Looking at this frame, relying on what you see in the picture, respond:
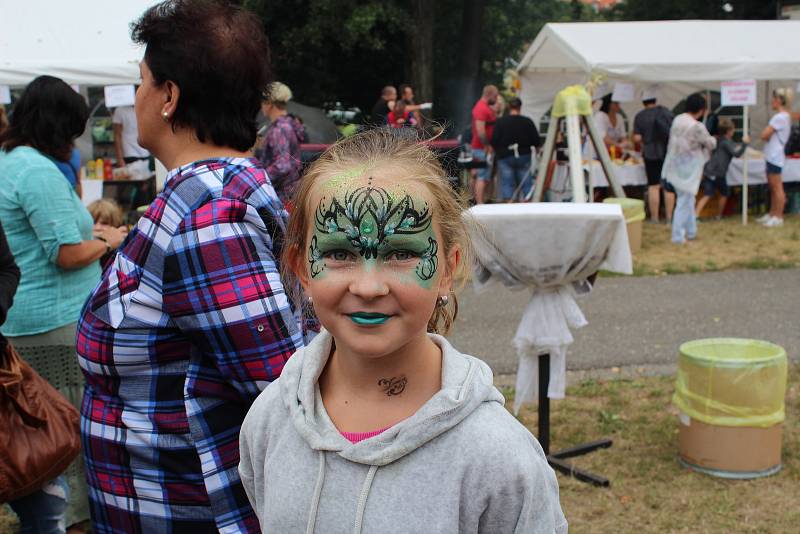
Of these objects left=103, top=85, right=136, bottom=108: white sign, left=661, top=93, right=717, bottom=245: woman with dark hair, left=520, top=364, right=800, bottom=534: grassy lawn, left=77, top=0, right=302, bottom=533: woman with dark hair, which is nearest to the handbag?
left=77, top=0, right=302, bottom=533: woman with dark hair

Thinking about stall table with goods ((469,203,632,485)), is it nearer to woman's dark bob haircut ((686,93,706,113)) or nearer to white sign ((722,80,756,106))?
woman's dark bob haircut ((686,93,706,113))

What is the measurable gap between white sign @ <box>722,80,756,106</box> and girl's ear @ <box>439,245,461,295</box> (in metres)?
12.0

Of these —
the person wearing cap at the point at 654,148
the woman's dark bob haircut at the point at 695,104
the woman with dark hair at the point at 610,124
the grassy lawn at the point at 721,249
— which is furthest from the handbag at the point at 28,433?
the woman with dark hair at the point at 610,124

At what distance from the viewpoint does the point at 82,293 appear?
3.56 m

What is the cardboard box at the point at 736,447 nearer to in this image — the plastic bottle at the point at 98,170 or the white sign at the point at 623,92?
the plastic bottle at the point at 98,170

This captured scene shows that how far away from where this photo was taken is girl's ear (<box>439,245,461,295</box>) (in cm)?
146

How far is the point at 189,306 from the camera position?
70.6 inches

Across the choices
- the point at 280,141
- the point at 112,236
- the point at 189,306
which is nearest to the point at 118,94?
the point at 280,141

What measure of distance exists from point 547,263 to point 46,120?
7.19 ft

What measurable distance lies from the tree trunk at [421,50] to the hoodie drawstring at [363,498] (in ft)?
67.7

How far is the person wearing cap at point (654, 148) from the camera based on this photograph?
12633 millimetres

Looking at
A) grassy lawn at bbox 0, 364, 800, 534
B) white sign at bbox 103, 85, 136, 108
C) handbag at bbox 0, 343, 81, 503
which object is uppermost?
white sign at bbox 103, 85, 136, 108

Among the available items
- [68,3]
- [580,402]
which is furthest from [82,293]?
[68,3]

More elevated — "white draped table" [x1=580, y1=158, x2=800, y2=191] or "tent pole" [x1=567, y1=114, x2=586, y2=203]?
"tent pole" [x1=567, y1=114, x2=586, y2=203]
